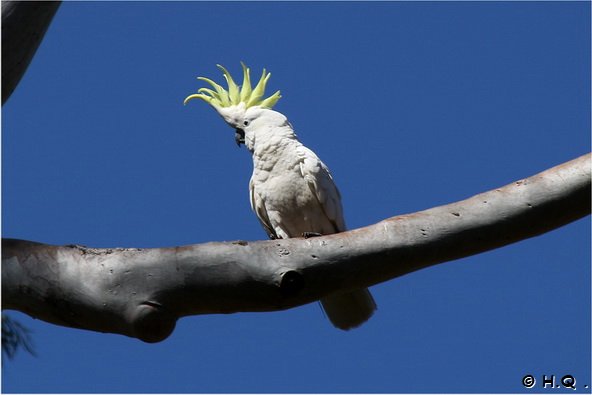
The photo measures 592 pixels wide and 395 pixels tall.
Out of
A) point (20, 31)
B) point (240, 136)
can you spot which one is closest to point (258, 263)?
point (20, 31)

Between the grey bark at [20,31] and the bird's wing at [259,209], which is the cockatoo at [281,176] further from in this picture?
the grey bark at [20,31]

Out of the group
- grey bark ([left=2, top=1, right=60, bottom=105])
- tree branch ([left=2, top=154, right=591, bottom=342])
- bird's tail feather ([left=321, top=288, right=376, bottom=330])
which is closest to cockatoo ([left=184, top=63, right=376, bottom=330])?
bird's tail feather ([left=321, top=288, right=376, bottom=330])

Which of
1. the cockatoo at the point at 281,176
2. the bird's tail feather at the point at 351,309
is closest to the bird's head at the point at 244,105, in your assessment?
the cockatoo at the point at 281,176

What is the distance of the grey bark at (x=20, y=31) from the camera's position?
8.20ft

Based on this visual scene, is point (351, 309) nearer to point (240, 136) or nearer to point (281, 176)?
point (281, 176)

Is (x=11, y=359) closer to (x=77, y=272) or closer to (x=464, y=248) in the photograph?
(x=77, y=272)

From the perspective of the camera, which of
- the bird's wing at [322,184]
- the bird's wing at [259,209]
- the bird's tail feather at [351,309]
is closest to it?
the bird's tail feather at [351,309]

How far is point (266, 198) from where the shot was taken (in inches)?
176

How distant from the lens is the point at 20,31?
251 centimetres

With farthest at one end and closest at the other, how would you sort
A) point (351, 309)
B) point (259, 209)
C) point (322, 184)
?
point (259, 209), point (322, 184), point (351, 309)

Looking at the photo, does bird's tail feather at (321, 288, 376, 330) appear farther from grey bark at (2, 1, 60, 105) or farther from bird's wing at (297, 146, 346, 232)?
grey bark at (2, 1, 60, 105)

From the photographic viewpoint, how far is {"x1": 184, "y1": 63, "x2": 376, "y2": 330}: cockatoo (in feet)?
14.3

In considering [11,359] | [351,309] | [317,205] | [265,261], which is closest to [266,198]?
[317,205]

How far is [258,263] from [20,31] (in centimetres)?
108
